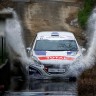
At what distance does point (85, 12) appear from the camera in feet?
115

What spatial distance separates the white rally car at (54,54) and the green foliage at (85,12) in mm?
10848

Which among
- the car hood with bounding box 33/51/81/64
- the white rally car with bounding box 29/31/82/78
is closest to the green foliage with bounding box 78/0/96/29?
the white rally car with bounding box 29/31/82/78

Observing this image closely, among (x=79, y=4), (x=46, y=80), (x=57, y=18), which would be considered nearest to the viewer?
(x=46, y=80)

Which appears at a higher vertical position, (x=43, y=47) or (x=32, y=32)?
(x=43, y=47)

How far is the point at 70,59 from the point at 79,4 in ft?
57.3

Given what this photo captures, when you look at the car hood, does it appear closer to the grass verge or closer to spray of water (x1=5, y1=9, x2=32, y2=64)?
spray of water (x1=5, y1=9, x2=32, y2=64)

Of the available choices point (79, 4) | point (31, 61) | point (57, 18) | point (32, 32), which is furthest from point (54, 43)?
point (79, 4)

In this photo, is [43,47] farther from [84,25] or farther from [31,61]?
[84,25]

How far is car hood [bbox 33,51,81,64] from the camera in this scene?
65.3 feet

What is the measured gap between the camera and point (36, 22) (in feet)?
112

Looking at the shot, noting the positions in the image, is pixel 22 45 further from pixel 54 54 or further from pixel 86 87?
pixel 86 87

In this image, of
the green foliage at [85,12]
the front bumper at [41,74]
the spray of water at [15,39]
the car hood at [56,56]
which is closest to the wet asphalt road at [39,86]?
the front bumper at [41,74]

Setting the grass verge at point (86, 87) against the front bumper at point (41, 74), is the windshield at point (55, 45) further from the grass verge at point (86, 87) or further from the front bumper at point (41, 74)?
the grass verge at point (86, 87)

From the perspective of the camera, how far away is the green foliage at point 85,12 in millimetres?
33281
